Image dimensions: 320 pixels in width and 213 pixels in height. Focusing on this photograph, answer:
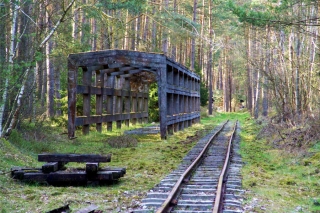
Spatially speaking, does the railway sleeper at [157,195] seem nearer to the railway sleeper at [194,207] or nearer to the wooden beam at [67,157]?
the railway sleeper at [194,207]

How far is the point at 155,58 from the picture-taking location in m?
18.4

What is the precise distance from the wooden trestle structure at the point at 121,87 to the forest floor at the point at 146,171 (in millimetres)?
1579

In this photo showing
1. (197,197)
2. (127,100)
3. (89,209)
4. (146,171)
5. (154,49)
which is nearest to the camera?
(89,209)

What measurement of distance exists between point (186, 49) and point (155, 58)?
119 ft

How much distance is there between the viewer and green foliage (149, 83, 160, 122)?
97.6ft

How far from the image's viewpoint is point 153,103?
30.4 meters

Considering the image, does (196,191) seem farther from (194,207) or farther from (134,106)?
(134,106)

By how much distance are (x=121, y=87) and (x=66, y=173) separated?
54.5ft

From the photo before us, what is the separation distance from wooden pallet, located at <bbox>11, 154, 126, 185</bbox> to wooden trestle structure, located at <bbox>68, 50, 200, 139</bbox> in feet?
27.0

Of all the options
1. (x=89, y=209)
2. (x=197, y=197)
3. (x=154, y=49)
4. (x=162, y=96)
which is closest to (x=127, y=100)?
(x=154, y=49)

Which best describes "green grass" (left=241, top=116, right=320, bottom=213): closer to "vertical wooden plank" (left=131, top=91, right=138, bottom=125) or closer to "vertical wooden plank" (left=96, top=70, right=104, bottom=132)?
"vertical wooden plank" (left=96, top=70, right=104, bottom=132)

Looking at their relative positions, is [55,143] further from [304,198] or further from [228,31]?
[228,31]

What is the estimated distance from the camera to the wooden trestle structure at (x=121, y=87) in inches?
696

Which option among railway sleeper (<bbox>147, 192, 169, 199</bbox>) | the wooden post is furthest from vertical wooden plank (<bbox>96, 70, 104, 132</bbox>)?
railway sleeper (<bbox>147, 192, 169, 199</bbox>)
